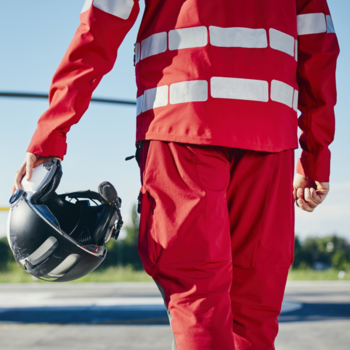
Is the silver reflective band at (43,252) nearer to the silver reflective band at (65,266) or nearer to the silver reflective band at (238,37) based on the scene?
the silver reflective band at (65,266)

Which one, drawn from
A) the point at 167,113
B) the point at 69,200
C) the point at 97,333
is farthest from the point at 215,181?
the point at 97,333

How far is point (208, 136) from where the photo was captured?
974 millimetres

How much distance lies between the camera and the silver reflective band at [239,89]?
3.28ft

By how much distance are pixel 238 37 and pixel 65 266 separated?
79 cm

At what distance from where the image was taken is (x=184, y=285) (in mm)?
931

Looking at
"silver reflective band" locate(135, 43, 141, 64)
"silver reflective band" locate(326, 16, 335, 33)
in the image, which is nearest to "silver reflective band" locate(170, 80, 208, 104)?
"silver reflective band" locate(135, 43, 141, 64)

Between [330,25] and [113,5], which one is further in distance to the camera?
[330,25]

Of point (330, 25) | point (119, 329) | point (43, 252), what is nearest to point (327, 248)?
point (119, 329)

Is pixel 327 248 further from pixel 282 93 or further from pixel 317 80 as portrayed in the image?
pixel 282 93

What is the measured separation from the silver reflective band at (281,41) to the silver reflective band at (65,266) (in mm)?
807

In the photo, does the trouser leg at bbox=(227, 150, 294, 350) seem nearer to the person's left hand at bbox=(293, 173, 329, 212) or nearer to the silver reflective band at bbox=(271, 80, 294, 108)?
the silver reflective band at bbox=(271, 80, 294, 108)

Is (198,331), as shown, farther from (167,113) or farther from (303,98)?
(303,98)

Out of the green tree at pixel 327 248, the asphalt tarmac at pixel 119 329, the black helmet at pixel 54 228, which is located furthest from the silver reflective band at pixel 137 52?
the green tree at pixel 327 248

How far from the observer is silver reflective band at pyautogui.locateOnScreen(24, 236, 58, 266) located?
1.03 m
